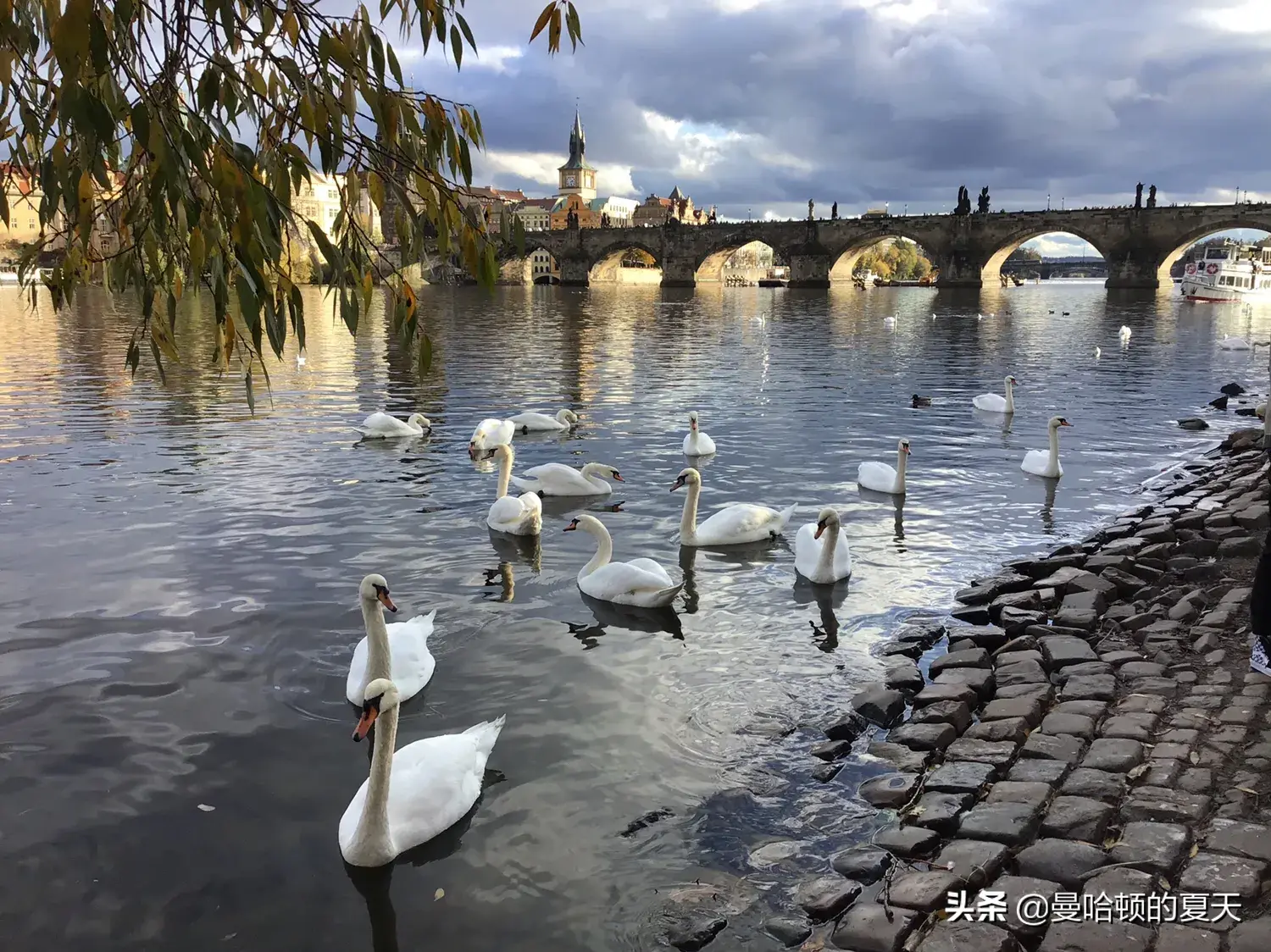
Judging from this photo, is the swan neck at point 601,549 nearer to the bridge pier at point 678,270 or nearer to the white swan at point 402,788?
the white swan at point 402,788

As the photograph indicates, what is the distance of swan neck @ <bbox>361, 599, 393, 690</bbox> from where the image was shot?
552 cm

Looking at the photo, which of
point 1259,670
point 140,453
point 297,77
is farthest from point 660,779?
point 140,453

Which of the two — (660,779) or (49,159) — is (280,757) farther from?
(49,159)

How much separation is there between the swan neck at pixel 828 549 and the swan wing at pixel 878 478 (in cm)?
318

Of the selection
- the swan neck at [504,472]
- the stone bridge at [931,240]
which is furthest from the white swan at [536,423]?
the stone bridge at [931,240]

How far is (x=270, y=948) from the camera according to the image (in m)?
3.84

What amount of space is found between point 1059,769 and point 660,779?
191 centimetres

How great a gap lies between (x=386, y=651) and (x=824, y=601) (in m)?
3.56

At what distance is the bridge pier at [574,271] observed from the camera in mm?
108312

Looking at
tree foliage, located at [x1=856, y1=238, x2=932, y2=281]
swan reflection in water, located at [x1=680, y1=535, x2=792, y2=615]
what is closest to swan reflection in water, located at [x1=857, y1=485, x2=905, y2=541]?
swan reflection in water, located at [x1=680, y1=535, x2=792, y2=615]

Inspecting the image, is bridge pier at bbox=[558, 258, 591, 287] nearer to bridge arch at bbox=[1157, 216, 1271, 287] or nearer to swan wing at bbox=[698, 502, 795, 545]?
bridge arch at bbox=[1157, 216, 1271, 287]

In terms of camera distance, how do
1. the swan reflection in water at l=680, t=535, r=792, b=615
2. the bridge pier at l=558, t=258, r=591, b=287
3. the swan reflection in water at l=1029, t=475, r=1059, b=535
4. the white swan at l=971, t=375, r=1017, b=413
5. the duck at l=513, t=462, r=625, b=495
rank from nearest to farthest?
the swan reflection in water at l=680, t=535, r=792, b=615 → the swan reflection in water at l=1029, t=475, r=1059, b=535 → the duck at l=513, t=462, r=625, b=495 → the white swan at l=971, t=375, r=1017, b=413 → the bridge pier at l=558, t=258, r=591, b=287

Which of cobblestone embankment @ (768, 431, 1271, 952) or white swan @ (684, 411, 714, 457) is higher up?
white swan @ (684, 411, 714, 457)

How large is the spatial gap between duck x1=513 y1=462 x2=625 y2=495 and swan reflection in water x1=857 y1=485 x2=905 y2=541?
9.06 feet
